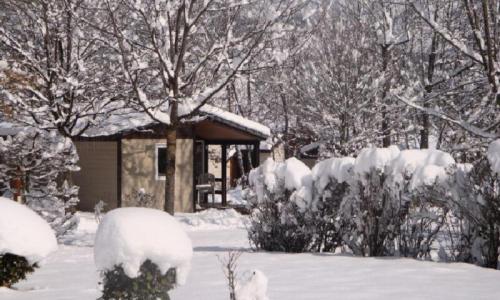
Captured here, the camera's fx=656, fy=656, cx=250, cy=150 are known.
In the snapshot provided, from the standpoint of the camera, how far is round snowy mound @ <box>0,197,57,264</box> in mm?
7387

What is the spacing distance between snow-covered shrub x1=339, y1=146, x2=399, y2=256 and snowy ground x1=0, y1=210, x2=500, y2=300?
512mm

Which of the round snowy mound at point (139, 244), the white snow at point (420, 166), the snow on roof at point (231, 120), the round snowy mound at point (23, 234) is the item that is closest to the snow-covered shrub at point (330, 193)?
the white snow at point (420, 166)

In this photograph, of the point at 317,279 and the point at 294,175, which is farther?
the point at 294,175

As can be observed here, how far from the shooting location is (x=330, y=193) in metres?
10.3

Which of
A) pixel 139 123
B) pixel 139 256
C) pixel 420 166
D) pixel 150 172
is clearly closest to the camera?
pixel 139 256

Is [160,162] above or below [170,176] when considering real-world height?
above

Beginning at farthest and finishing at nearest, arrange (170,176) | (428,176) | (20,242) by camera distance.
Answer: (170,176) → (428,176) → (20,242)

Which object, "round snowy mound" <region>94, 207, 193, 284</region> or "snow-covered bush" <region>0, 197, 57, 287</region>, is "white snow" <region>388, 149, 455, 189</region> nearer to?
"round snowy mound" <region>94, 207, 193, 284</region>

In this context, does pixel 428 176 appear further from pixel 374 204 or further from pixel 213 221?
pixel 213 221

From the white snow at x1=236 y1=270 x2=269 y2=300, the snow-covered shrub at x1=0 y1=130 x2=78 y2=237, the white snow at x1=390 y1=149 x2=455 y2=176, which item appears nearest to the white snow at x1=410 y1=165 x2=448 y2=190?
the white snow at x1=390 y1=149 x2=455 y2=176

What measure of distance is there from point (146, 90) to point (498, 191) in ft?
56.7

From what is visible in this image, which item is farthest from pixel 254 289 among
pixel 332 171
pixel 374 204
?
pixel 332 171

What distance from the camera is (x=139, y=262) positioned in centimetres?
516

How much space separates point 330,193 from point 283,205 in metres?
0.86
